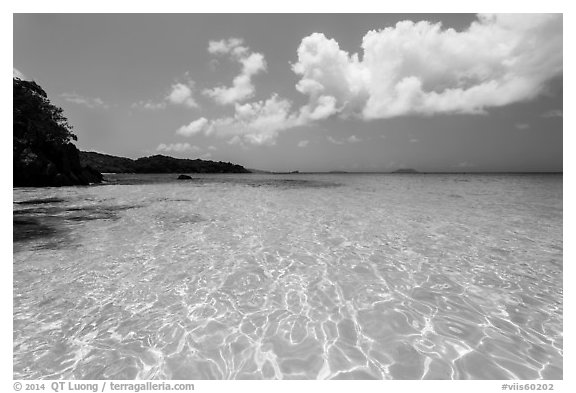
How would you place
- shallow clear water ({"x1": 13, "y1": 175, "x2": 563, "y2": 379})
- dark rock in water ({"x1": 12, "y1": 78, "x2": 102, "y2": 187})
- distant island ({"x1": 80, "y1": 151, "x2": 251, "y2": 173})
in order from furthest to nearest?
distant island ({"x1": 80, "y1": 151, "x2": 251, "y2": 173}) → dark rock in water ({"x1": 12, "y1": 78, "x2": 102, "y2": 187}) → shallow clear water ({"x1": 13, "y1": 175, "x2": 563, "y2": 379})

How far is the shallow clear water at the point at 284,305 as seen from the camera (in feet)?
14.2

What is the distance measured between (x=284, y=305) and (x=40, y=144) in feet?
167

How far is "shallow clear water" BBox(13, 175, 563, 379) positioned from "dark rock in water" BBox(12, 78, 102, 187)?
32.4 meters

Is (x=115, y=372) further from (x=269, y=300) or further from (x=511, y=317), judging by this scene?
(x=511, y=317)

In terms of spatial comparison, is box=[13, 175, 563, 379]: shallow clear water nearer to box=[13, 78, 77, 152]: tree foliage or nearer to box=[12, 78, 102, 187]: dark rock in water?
box=[12, 78, 102, 187]: dark rock in water

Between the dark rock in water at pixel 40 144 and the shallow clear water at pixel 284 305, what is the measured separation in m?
32.4

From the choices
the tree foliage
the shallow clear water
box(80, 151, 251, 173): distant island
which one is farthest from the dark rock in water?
box(80, 151, 251, 173): distant island

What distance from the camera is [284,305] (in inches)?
235

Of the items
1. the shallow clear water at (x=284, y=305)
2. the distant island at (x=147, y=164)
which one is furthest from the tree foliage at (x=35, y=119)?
the distant island at (x=147, y=164)

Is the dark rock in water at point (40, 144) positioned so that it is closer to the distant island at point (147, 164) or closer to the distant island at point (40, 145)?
the distant island at point (40, 145)

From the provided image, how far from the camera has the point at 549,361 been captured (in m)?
4.47

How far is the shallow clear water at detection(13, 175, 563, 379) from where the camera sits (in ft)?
14.2

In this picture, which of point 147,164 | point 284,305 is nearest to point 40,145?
point 284,305
